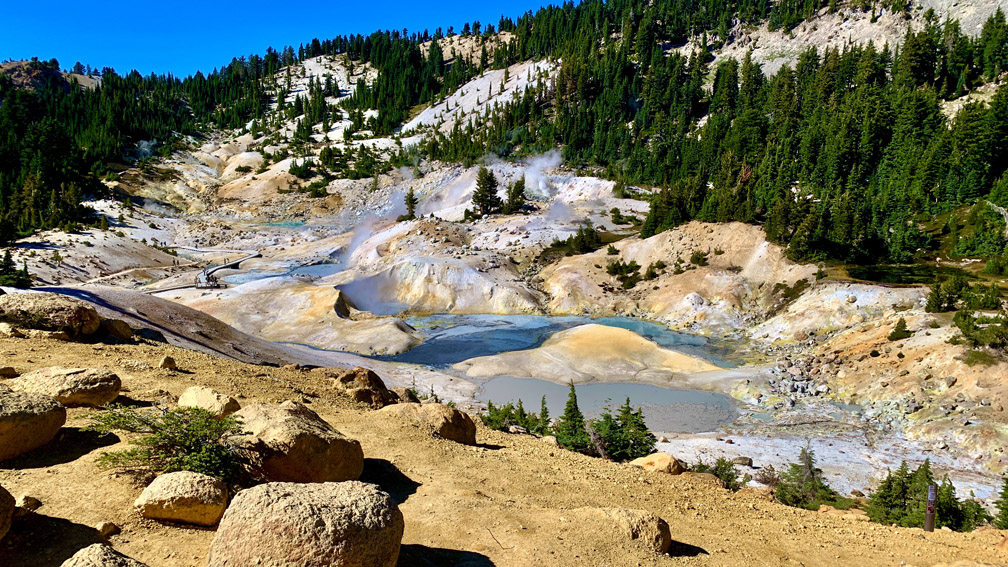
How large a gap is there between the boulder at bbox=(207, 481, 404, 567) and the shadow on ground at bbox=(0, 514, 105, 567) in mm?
2042

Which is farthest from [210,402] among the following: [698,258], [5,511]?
[698,258]

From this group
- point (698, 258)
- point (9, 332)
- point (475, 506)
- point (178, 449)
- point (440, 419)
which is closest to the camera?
point (178, 449)

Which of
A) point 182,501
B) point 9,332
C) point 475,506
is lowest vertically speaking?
point 475,506

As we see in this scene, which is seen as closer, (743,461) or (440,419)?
(440,419)

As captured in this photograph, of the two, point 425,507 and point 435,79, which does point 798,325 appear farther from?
point 435,79

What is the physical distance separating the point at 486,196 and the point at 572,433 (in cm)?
6735

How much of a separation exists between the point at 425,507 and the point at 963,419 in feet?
106

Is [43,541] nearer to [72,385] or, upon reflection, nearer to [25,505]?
[25,505]

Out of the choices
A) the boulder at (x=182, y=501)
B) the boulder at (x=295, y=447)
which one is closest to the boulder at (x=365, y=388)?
the boulder at (x=295, y=447)

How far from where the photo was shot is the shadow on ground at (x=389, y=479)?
10.8 metres

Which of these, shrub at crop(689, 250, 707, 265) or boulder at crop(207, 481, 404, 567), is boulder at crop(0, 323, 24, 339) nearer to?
boulder at crop(207, 481, 404, 567)

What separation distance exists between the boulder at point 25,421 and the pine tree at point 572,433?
48.4 feet

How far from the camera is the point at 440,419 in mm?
14641

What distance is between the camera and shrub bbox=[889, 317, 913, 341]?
3781 centimetres
